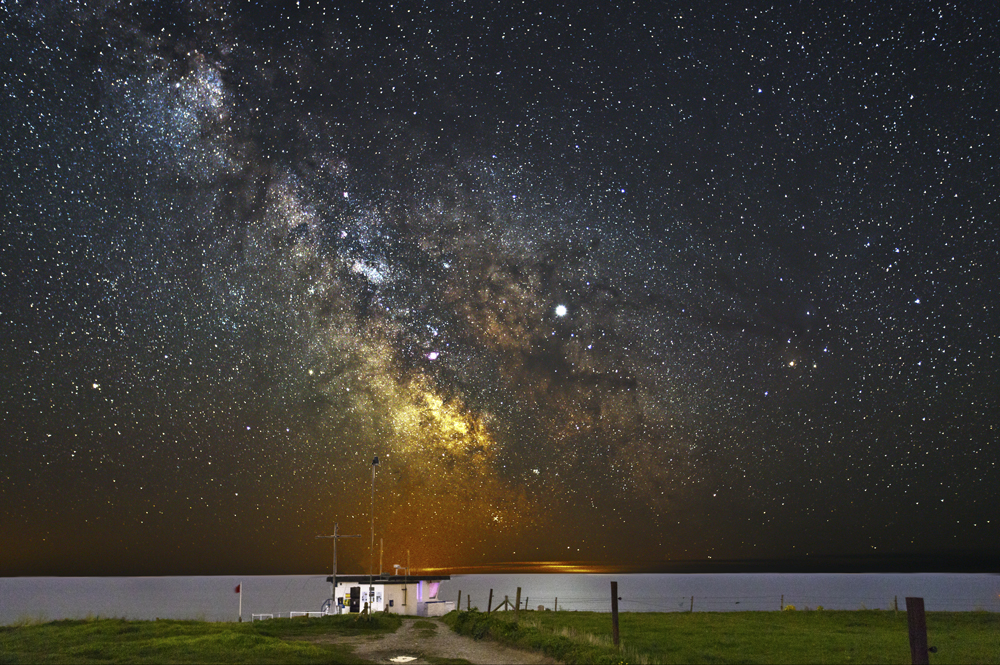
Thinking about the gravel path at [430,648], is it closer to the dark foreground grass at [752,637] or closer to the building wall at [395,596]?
the dark foreground grass at [752,637]

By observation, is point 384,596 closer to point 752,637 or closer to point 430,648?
point 430,648

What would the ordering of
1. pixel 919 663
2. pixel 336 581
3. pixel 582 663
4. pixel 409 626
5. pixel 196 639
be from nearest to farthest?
pixel 919 663
pixel 582 663
pixel 196 639
pixel 409 626
pixel 336 581

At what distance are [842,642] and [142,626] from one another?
24071 mm

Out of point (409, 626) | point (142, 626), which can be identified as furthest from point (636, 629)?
point (142, 626)

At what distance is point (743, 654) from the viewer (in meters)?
22.3

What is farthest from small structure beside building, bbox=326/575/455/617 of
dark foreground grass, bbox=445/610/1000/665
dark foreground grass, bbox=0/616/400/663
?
dark foreground grass, bbox=0/616/400/663

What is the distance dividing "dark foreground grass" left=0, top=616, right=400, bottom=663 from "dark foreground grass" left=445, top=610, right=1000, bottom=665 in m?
5.26

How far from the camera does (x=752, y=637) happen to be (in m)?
27.1

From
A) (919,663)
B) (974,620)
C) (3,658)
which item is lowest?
(974,620)

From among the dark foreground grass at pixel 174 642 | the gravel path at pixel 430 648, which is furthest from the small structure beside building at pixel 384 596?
the gravel path at pixel 430 648

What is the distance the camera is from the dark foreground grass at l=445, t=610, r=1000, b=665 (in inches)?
789

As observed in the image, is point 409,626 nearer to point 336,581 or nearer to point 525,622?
point 525,622

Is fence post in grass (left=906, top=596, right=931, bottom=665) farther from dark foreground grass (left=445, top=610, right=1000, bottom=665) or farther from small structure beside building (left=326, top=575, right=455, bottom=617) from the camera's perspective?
small structure beside building (left=326, top=575, right=455, bottom=617)

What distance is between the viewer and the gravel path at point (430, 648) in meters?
18.7
